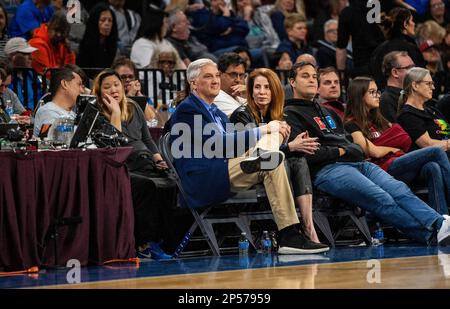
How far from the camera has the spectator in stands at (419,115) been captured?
965cm

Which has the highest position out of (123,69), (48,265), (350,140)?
(123,69)

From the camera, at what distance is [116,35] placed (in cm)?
1179

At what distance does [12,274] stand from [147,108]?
11.1 feet

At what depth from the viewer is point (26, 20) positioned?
11.5 metres

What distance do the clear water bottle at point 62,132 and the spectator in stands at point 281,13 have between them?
726 cm

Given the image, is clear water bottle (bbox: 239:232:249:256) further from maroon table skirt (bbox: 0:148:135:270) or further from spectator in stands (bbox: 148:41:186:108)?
spectator in stands (bbox: 148:41:186:108)

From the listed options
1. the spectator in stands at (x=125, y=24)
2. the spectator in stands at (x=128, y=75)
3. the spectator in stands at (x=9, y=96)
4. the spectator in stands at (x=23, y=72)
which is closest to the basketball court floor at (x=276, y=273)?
the spectator in stands at (x=9, y=96)

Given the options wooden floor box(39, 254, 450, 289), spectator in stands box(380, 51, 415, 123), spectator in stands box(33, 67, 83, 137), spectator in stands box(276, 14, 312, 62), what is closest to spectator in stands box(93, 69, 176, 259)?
spectator in stands box(33, 67, 83, 137)

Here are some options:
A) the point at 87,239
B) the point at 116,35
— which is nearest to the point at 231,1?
the point at 116,35

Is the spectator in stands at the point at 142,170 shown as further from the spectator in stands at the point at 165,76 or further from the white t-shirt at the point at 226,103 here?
the spectator in stands at the point at 165,76

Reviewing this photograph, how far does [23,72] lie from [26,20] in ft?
4.34

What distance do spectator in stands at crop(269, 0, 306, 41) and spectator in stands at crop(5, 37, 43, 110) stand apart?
15.8ft

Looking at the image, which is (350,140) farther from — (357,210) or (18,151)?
(18,151)

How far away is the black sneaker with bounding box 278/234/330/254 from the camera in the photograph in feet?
26.2
